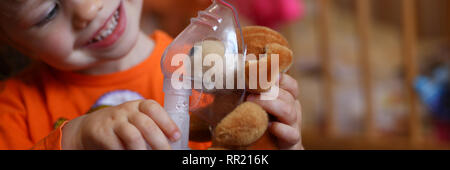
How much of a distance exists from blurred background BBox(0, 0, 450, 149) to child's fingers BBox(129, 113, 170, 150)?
555mm

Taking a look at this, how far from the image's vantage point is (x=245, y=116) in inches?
15.2

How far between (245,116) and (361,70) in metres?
1.19

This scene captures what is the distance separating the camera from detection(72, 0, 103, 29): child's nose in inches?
21.2

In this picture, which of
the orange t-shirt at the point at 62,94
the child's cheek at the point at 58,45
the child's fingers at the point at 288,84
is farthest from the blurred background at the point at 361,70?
the child's fingers at the point at 288,84

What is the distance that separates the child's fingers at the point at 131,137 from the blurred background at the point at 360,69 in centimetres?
54

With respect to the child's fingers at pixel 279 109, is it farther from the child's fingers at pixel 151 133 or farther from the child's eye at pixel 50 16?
the child's eye at pixel 50 16

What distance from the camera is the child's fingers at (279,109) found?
42 centimetres

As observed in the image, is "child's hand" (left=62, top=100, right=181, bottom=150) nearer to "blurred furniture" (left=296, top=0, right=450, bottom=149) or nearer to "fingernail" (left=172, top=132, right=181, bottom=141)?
"fingernail" (left=172, top=132, right=181, bottom=141)

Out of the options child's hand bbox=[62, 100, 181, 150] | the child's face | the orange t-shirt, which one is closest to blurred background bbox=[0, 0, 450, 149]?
the orange t-shirt

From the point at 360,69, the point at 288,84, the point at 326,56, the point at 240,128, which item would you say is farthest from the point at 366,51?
the point at 240,128

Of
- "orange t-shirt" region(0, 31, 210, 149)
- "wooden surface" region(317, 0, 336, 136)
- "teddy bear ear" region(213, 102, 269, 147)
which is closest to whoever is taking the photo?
"teddy bear ear" region(213, 102, 269, 147)
